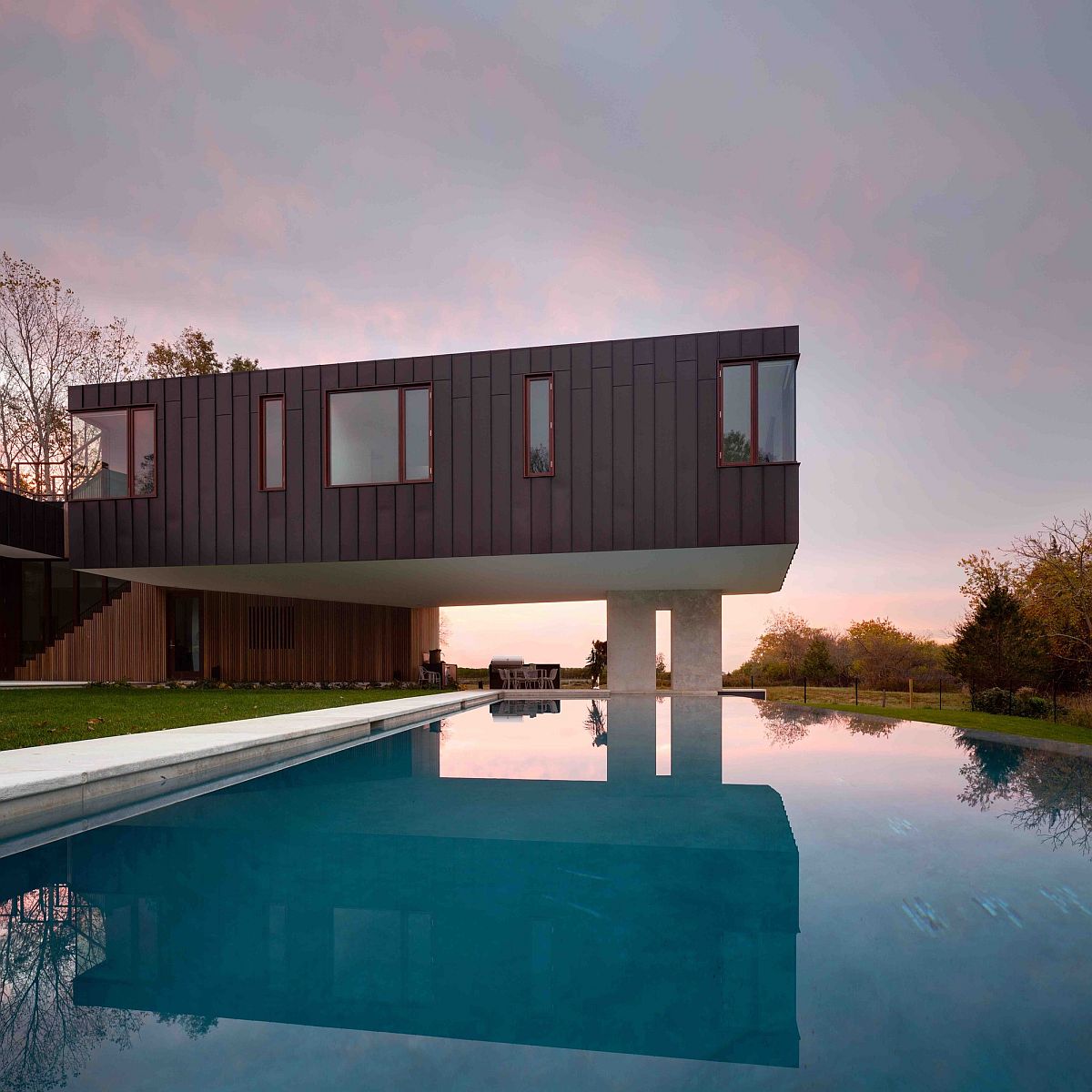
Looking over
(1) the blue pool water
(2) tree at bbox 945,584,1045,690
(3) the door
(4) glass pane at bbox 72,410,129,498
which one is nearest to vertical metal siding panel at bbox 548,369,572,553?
(1) the blue pool water

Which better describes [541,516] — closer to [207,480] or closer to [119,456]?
[207,480]

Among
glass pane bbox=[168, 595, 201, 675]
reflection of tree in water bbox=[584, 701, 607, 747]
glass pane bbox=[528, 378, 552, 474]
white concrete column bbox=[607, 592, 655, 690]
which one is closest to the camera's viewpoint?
reflection of tree in water bbox=[584, 701, 607, 747]

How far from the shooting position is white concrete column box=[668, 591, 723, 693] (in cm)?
1639

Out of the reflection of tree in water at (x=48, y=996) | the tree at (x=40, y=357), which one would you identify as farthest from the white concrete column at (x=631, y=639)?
the tree at (x=40, y=357)

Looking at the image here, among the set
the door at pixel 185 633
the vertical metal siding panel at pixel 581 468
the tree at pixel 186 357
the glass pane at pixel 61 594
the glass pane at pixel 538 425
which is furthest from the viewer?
the tree at pixel 186 357

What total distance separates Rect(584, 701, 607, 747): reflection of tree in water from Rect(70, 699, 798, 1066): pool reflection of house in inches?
127

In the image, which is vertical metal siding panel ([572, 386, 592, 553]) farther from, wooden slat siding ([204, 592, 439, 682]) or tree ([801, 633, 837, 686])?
tree ([801, 633, 837, 686])

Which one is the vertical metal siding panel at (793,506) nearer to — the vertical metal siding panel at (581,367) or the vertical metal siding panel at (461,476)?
the vertical metal siding panel at (581,367)

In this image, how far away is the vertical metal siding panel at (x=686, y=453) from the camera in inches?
471

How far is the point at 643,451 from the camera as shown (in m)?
12.2

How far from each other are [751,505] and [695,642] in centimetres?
565

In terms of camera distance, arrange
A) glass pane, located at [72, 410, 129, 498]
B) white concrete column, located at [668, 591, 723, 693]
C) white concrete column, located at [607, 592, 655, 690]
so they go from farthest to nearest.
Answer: white concrete column, located at [607, 592, 655, 690] → white concrete column, located at [668, 591, 723, 693] → glass pane, located at [72, 410, 129, 498]

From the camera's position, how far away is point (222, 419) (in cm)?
1367

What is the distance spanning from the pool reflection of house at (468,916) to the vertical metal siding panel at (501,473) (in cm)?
752
